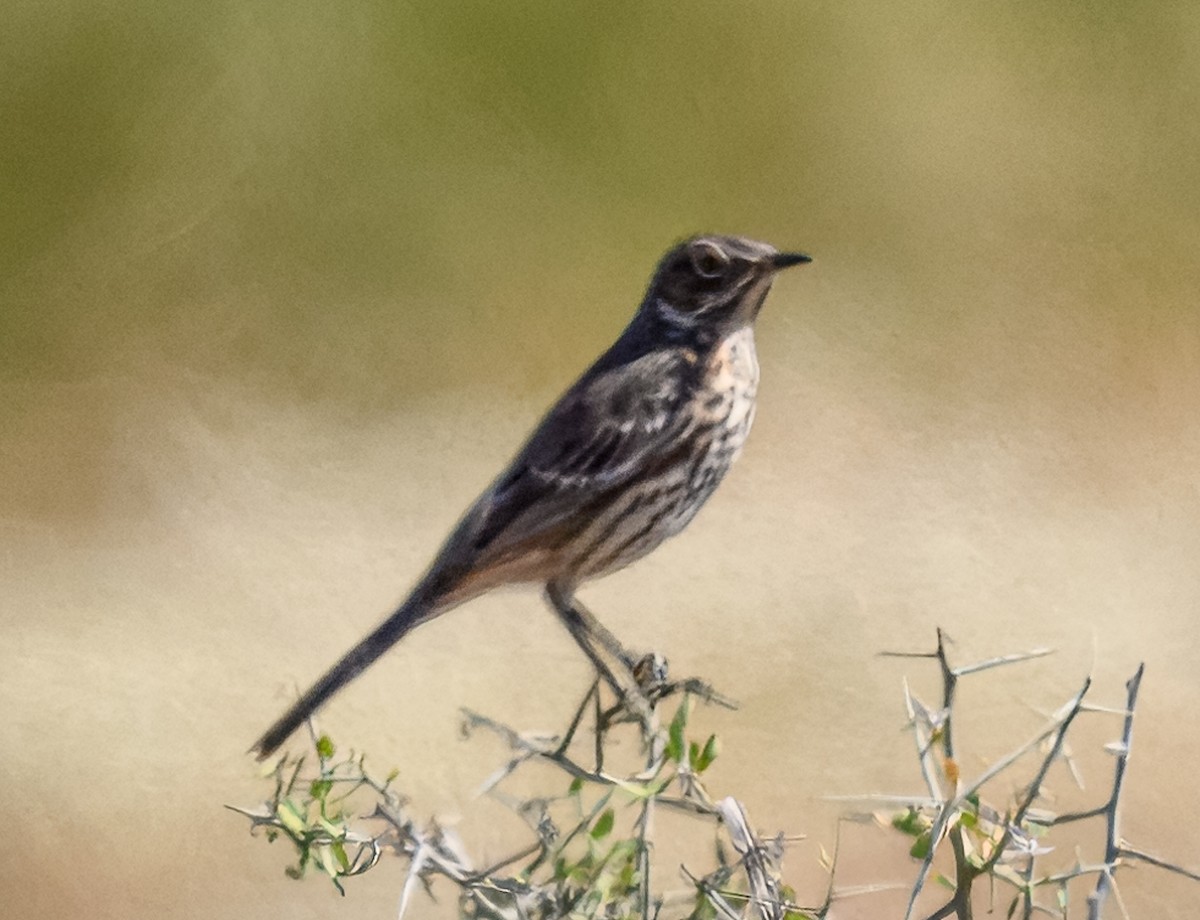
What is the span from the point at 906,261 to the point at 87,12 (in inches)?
90.1

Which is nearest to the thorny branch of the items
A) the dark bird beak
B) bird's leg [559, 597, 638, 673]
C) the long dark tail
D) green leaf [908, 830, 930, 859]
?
green leaf [908, 830, 930, 859]

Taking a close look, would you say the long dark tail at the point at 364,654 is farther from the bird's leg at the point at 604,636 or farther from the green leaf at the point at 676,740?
the green leaf at the point at 676,740

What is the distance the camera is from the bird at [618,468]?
2646mm

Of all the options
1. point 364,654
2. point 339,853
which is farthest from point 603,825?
point 364,654

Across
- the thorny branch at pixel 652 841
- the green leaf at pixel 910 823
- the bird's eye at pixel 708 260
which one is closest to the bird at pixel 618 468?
the bird's eye at pixel 708 260

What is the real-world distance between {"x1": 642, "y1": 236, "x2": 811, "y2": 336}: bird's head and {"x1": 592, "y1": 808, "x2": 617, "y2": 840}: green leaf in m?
1.36

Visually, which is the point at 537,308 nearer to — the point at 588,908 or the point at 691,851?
the point at 691,851

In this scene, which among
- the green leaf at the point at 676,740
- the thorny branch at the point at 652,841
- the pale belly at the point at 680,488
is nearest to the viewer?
the thorny branch at the point at 652,841

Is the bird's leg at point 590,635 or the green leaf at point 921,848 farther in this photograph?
the bird's leg at point 590,635

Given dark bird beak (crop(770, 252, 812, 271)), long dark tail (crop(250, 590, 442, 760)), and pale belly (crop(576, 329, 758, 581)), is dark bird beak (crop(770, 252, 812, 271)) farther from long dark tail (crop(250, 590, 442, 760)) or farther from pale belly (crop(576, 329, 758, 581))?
long dark tail (crop(250, 590, 442, 760))

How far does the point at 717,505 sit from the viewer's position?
3494 mm

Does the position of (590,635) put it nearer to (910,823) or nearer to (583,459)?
(583,459)

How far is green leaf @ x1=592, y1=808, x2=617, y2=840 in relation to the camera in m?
1.53

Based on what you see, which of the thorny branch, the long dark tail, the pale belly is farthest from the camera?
the pale belly
